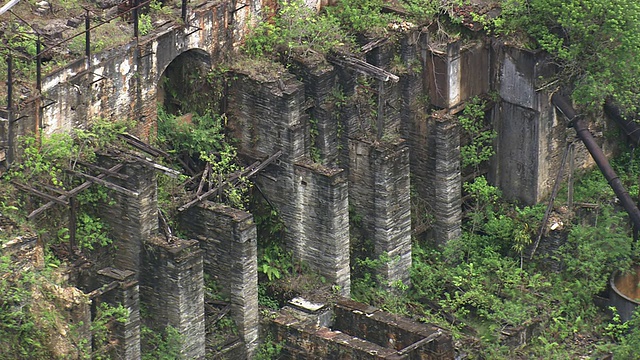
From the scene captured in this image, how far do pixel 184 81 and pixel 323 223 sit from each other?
12.1ft

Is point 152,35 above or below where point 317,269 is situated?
above

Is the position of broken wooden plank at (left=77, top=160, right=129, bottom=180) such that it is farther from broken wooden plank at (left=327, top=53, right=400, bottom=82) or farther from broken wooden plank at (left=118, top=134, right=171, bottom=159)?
broken wooden plank at (left=327, top=53, right=400, bottom=82)

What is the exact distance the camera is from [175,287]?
3750 centimetres

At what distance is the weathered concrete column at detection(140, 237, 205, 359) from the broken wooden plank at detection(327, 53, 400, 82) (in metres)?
5.41

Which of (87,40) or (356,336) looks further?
(356,336)

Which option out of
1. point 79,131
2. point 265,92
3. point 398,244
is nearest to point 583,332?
point 398,244

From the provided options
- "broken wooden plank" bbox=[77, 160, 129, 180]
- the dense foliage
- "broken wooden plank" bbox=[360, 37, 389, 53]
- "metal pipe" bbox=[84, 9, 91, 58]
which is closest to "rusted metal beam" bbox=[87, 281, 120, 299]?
"broken wooden plank" bbox=[77, 160, 129, 180]

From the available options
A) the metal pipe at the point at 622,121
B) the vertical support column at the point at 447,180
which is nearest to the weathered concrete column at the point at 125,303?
the vertical support column at the point at 447,180

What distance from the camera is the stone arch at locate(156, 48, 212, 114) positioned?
40.7 metres

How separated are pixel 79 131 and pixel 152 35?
96.7 inches

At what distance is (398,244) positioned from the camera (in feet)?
138

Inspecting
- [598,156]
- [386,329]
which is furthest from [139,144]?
[598,156]

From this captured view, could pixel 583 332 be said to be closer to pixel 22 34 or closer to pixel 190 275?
pixel 190 275

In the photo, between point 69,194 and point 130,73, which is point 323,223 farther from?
point 69,194
